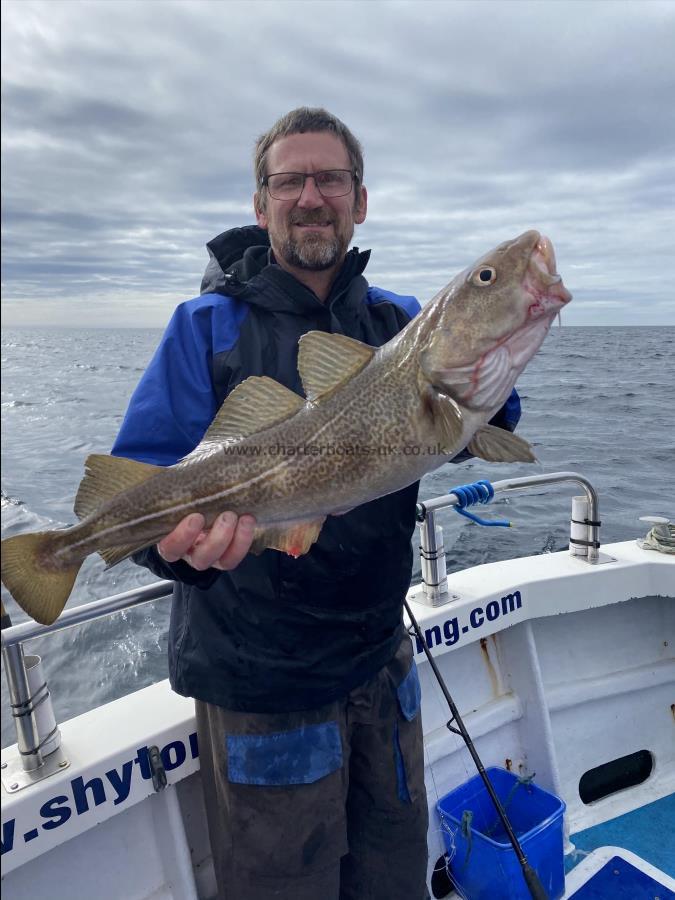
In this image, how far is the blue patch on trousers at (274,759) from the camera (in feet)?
8.89

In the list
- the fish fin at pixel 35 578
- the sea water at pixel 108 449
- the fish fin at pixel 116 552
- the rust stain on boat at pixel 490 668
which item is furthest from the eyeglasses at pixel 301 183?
the rust stain on boat at pixel 490 668

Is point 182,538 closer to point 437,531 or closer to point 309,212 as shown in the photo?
point 309,212

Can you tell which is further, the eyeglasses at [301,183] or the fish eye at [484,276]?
the eyeglasses at [301,183]

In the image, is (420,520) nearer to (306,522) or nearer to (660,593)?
(306,522)

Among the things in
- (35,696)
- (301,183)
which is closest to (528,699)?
(35,696)

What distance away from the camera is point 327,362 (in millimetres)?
2592

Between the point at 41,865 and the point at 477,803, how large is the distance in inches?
99.6

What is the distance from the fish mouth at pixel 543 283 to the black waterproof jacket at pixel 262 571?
3.21 ft

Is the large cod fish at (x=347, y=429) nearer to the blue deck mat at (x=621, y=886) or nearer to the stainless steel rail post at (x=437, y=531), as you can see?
the stainless steel rail post at (x=437, y=531)

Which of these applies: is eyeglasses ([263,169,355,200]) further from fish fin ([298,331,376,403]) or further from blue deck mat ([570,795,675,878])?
blue deck mat ([570,795,675,878])

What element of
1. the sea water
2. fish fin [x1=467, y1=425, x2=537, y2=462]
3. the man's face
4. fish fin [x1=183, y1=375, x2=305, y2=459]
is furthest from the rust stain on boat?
the man's face

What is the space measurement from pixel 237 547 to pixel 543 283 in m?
1.47

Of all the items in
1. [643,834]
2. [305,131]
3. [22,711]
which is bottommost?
[643,834]

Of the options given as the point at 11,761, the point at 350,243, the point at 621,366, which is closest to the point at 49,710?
the point at 11,761
